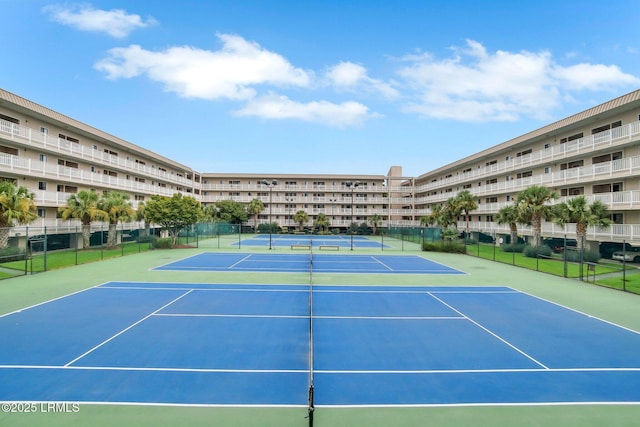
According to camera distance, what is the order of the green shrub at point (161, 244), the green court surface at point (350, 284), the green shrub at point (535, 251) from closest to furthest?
the green court surface at point (350, 284)
the green shrub at point (535, 251)
the green shrub at point (161, 244)

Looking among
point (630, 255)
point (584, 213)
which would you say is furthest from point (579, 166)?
point (630, 255)

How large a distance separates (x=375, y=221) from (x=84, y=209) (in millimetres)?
51434

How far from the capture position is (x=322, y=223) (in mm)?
72812

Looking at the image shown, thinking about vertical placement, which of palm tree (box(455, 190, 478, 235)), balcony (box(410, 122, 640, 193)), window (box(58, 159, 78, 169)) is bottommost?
palm tree (box(455, 190, 478, 235))

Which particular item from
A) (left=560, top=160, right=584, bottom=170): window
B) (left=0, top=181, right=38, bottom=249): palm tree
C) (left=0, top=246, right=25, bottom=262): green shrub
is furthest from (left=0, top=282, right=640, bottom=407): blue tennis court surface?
(left=560, top=160, right=584, bottom=170): window

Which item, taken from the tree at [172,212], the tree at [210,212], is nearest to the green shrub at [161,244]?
the tree at [172,212]

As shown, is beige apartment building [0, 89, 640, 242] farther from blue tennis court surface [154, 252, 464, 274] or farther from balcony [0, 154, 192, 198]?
blue tennis court surface [154, 252, 464, 274]

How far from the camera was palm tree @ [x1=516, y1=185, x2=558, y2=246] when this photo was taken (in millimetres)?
33531

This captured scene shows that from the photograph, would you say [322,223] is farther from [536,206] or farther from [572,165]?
[572,165]

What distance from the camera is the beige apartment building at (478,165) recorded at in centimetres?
2870

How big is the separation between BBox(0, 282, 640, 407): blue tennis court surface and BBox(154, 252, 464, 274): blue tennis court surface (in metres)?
9.09

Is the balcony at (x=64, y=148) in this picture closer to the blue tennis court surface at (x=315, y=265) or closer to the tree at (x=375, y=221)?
the blue tennis court surface at (x=315, y=265)

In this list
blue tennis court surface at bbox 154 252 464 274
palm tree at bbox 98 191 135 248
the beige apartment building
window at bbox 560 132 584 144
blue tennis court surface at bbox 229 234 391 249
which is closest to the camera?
blue tennis court surface at bbox 154 252 464 274

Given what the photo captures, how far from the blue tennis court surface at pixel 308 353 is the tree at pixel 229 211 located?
5516 centimetres
